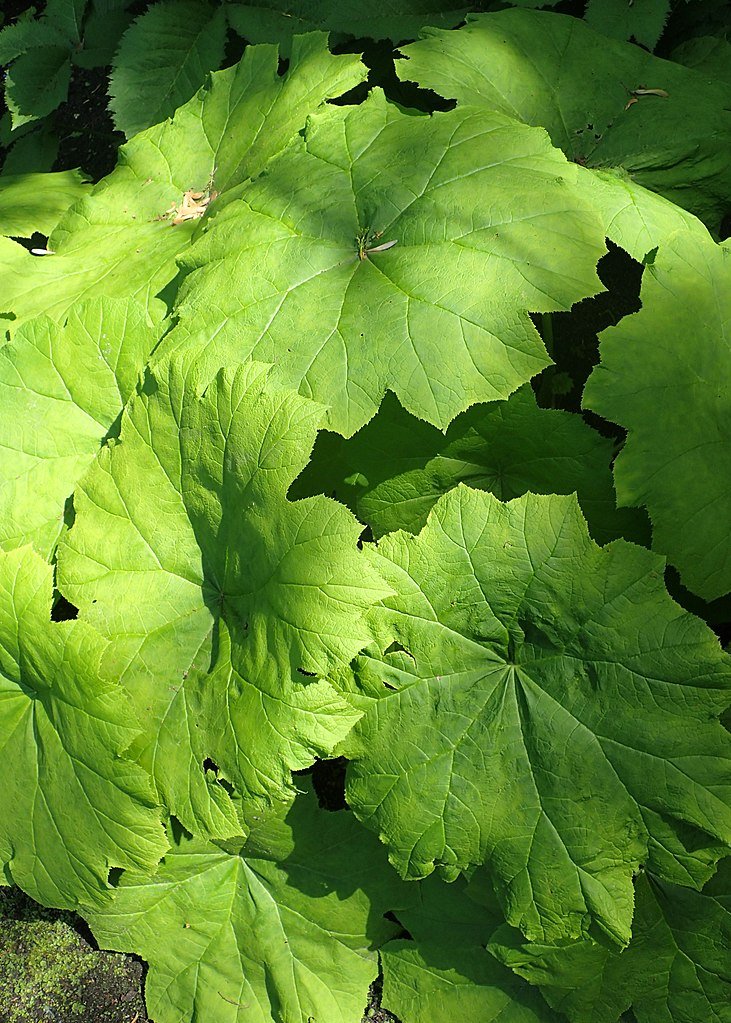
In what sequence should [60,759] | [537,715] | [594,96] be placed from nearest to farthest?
1. [537,715]
2. [60,759]
3. [594,96]

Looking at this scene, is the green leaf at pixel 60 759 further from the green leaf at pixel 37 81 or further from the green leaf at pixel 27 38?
the green leaf at pixel 27 38

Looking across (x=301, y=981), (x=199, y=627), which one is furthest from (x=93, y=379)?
(x=301, y=981)

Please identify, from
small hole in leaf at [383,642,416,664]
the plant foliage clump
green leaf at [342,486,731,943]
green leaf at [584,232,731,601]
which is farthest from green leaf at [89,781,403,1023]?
green leaf at [584,232,731,601]

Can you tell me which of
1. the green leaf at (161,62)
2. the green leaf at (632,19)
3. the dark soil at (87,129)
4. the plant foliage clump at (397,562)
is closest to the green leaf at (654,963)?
the plant foliage clump at (397,562)

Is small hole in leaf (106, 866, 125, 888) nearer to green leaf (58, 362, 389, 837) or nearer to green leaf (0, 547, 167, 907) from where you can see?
green leaf (0, 547, 167, 907)

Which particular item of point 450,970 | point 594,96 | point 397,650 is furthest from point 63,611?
point 594,96

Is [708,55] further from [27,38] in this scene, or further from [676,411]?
[27,38]
